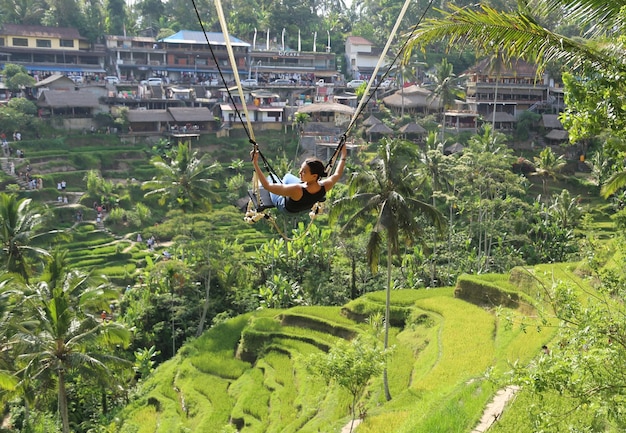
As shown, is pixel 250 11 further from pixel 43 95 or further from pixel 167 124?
pixel 43 95

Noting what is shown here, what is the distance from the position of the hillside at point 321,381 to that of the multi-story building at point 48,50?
44.3 m

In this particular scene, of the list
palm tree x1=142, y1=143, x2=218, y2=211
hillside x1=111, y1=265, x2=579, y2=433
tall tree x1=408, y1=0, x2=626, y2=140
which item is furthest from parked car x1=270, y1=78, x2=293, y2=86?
tall tree x1=408, y1=0, x2=626, y2=140

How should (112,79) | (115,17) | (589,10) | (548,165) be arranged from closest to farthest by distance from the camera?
(589,10)
(548,165)
(112,79)
(115,17)

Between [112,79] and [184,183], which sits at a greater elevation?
[112,79]

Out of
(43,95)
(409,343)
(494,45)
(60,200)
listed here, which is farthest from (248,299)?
(43,95)

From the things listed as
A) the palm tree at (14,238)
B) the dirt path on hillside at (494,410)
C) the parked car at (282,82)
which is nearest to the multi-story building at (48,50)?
the parked car at (282,82)

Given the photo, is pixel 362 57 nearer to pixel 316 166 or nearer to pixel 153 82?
pixel 153 82

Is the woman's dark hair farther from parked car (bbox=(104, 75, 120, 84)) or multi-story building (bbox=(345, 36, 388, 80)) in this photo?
multi-story building (bbox=(345, 36, 388, 80))

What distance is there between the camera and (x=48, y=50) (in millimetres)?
63438

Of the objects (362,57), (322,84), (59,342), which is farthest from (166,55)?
(59,342)

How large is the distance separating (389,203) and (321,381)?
7344 mm

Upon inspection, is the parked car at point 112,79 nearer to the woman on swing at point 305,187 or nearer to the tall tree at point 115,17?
the tall tree at point 115,17

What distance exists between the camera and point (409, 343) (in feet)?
79.2

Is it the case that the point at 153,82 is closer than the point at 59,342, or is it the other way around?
the point at 59,342
